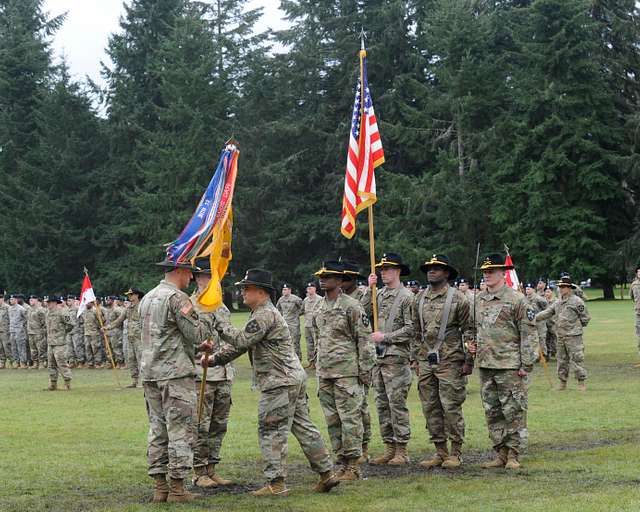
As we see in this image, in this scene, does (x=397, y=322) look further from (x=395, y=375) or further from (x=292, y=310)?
(x=292, y=310)

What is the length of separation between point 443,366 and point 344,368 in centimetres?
134

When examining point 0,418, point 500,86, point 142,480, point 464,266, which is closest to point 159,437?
point 142,480

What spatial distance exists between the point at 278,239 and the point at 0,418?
45.5 metres

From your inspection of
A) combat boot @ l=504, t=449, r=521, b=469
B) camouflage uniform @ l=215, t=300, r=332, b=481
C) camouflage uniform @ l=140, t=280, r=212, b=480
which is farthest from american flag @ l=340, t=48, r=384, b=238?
camouflage uniform @ l=140, t=280, r=212, b=480

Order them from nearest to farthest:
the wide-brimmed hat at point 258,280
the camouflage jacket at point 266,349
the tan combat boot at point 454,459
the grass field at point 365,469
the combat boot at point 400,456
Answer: the grass field at point 365,469
the camouflage jacket at point 266,349
the wide-brimmed hat at point 258,280
the tan combat boot at point 454,459
the combat boot at point 400,456

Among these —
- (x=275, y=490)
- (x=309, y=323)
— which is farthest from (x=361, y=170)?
(x=309, y=323)

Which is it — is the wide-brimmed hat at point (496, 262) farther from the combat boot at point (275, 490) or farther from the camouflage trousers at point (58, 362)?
the camouflage trousers at point (58, 362)

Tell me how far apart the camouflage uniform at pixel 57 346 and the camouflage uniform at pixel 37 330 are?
7.06 m

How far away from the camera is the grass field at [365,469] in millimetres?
9273

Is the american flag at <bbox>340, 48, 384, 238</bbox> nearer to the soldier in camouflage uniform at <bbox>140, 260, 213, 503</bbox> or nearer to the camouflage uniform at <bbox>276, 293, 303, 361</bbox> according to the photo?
the soldier in camouflage uniform at <bbox>140, 260, 213, 503</bbox>

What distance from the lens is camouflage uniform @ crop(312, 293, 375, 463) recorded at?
34.8 feet

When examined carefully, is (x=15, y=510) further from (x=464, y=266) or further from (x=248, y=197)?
(x=248, y=197)

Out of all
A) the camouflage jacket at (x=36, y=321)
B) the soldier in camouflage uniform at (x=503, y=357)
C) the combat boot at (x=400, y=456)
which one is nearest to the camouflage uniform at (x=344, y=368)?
the combat boot at (x=400, y=456)

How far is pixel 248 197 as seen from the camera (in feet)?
206
